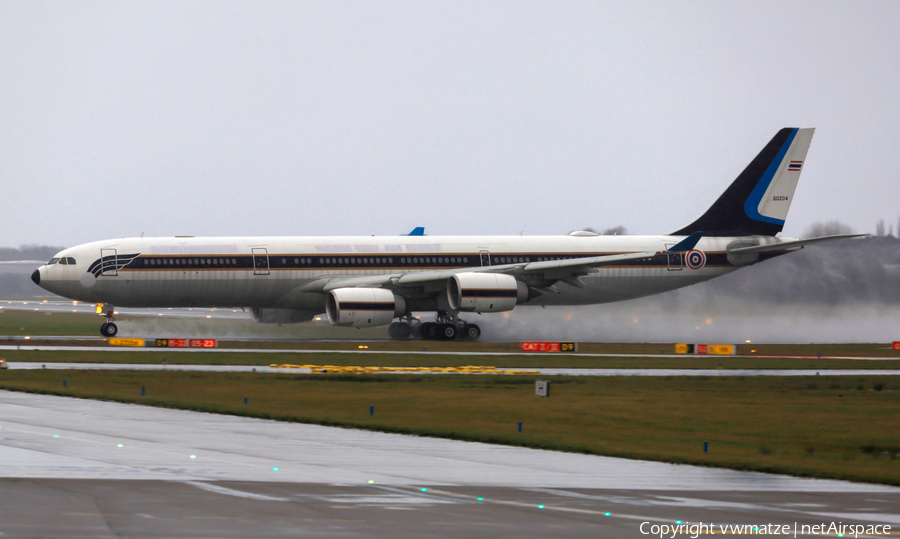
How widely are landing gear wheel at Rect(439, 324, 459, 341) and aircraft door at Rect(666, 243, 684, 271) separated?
486 inches

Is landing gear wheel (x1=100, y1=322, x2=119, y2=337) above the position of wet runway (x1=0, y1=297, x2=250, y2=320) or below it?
Result: above

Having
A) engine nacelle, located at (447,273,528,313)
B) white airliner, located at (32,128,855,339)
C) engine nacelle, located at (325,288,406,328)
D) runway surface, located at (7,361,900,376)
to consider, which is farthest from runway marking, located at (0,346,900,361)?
runway surface, located at (7,361,900,376)

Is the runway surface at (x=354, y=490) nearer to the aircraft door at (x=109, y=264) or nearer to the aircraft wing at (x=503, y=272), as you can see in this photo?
the aircraft door at (x=109, y=264)

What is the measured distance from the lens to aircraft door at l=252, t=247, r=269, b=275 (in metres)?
51.2

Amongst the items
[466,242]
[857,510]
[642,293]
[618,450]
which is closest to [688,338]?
[642,293]

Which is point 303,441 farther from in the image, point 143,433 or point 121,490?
point 121,490

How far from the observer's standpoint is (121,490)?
13.4m

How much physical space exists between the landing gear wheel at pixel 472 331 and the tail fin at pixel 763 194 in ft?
43.1

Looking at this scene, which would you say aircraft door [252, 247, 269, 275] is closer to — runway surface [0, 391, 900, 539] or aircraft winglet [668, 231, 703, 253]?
aircraft winglet [668, 231, 703, 253]

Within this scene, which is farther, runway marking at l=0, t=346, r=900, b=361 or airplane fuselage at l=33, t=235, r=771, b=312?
airplane fuselage at l=33, t=235, r=771, b=312

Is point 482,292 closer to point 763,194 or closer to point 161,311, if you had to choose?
point 763,194

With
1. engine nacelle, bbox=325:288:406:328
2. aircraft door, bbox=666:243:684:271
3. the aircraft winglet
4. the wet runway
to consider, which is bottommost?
the wet runway

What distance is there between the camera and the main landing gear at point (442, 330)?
52.9 meters

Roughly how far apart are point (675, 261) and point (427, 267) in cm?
1335
